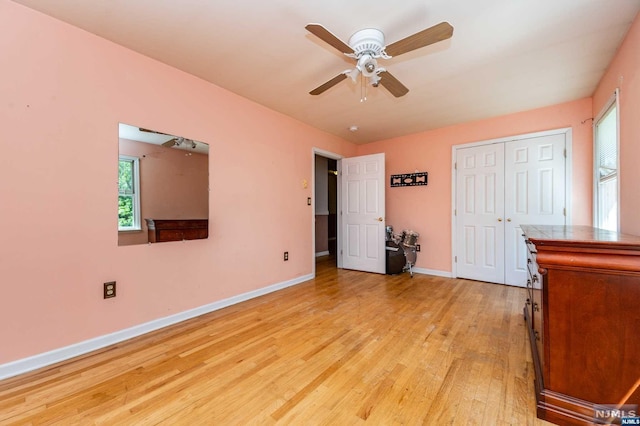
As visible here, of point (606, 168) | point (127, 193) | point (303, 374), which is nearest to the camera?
point (303, 374)

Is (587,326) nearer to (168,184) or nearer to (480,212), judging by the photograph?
(480,212)

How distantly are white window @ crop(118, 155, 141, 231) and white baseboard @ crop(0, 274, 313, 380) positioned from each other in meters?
0.86

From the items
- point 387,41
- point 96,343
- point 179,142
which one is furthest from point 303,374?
point 387,41

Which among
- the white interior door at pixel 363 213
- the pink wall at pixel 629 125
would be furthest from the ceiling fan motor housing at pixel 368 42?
the white interior door at pixel 363 213

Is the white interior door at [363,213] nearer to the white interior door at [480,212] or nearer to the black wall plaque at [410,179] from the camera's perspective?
the black wall plaque at [410,179]

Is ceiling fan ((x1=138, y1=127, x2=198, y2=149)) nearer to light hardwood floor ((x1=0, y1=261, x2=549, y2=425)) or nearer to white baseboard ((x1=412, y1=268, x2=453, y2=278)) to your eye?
light hardwood floor ((x1=0, y1=261, x2=549, y2=425))

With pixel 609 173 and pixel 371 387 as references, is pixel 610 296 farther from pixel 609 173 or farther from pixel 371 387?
pixel 609 173

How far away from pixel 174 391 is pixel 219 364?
317 millimetres

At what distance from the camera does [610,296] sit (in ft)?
3.98

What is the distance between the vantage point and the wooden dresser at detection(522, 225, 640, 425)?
118 centimetres

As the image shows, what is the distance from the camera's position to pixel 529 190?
3490 mm

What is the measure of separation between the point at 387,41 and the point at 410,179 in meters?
2.75

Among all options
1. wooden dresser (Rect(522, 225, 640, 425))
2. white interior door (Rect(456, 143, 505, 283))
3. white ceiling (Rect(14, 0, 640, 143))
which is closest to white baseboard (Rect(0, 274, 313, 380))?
white ceiling (Rect(14, 0, 640, 143))

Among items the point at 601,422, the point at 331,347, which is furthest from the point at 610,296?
the point at 331,347
